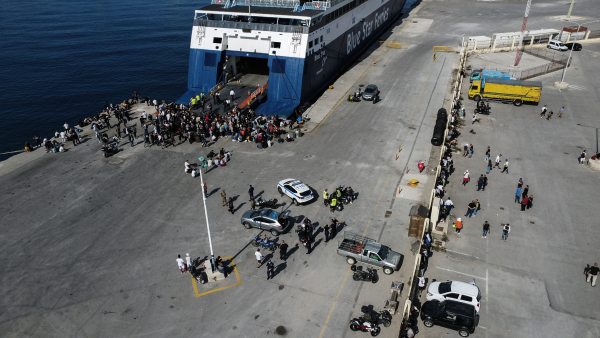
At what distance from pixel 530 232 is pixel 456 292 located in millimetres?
9772

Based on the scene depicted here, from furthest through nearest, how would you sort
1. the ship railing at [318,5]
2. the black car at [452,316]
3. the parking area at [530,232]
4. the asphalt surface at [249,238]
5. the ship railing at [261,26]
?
the ship railing at [318,5] < the ship railing at [261,26] < the parking area at [530,232] < the asphalt surface at [249,238] < the black car at [452,316]

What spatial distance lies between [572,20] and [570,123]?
171 feet

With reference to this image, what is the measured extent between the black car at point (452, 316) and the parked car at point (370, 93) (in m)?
30.4

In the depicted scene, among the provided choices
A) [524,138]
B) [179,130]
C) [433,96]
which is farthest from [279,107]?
[524,138]

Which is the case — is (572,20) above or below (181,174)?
above

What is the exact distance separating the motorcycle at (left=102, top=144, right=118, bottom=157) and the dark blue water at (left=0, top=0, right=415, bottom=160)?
20635mm

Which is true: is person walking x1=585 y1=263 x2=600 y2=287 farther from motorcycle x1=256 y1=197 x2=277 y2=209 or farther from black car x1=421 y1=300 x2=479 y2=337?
motorcycle x1=256 y1=197 x2=277 y2=209

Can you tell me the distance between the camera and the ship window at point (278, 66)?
154ft

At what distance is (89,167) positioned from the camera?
1442 inches

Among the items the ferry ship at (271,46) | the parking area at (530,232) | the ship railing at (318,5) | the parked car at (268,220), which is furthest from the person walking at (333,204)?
the ship railing at (318,5)

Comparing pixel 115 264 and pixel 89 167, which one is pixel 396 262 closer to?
pixel 115 264

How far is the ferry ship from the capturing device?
46500 mm

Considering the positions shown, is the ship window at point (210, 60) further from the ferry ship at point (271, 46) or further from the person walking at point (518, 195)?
the person walking at point (518, 195)

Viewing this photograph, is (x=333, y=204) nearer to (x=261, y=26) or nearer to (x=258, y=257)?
(x=258, y=257)
